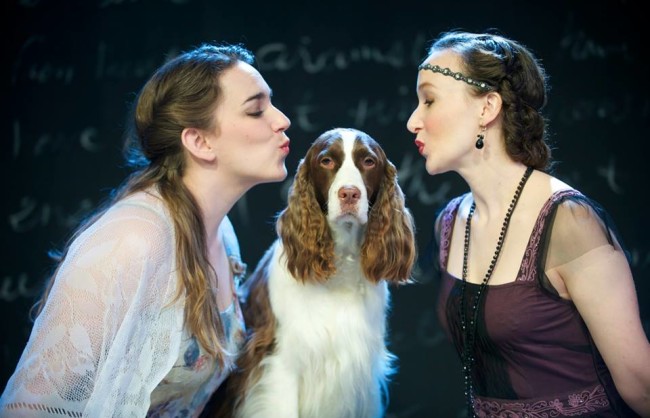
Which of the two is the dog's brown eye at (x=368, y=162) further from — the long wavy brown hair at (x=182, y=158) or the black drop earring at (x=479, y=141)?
the long wavy brown hair at (x=182, y=158)

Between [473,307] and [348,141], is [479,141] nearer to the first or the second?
[348,141]

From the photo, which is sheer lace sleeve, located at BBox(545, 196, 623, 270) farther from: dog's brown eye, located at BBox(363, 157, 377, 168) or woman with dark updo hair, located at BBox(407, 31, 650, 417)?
dog's brown eye, located at BBox(363, 157, 377, 168)

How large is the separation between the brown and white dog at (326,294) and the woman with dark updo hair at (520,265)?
20cm

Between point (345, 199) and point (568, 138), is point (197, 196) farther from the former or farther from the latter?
point (568, 138)

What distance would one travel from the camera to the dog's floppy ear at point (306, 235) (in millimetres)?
2152

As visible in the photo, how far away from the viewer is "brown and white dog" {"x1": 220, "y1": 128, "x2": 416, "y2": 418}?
2162 millimetres

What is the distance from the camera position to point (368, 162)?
214 cm

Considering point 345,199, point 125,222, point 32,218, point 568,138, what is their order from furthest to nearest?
point 568,138 < point 32,218 < point 345,199 < point 125,222

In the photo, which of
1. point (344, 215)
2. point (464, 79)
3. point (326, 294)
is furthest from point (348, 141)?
point (326, 294)

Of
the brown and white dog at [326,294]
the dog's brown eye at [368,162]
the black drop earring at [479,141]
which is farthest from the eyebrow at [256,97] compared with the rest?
the black drop earring at [479,141]

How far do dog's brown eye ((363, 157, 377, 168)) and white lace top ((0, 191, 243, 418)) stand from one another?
0.63 m

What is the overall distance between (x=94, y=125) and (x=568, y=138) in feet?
7.49

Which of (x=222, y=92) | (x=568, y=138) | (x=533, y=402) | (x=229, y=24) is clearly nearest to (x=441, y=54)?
(x=222, y=92)

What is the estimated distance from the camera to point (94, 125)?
10.3ft
